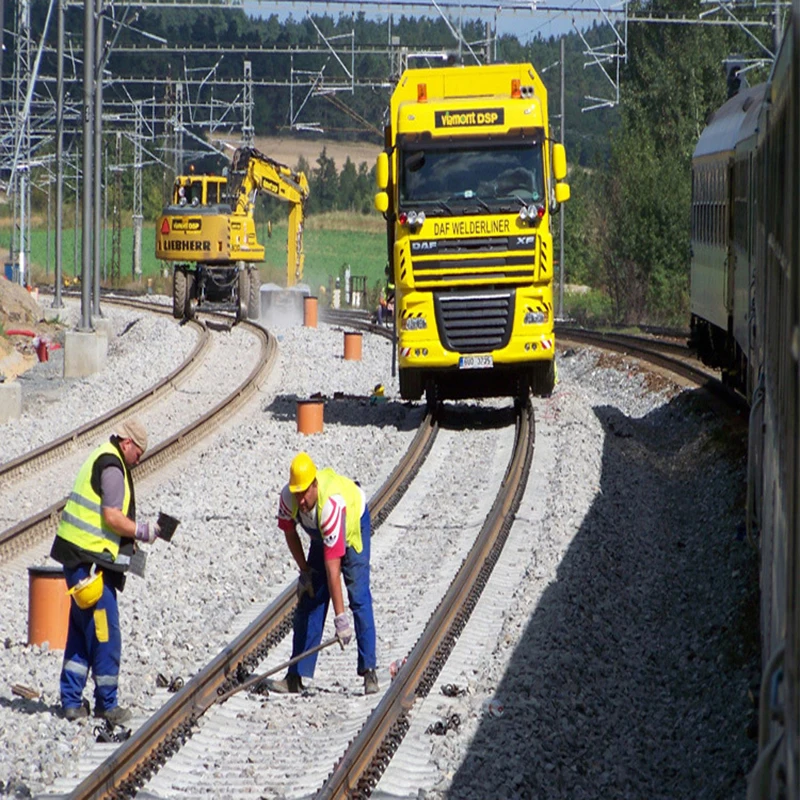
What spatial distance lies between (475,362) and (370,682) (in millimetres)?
10097

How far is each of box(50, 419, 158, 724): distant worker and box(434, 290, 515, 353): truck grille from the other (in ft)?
34.0

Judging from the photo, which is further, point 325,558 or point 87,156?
point 87,156

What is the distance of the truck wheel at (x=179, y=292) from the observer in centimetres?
3594

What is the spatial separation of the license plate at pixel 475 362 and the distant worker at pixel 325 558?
9.88m

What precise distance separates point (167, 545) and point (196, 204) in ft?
75.9

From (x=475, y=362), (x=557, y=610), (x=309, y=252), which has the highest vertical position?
(x=309, y=252)

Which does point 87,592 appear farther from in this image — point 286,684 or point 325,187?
point 325,187

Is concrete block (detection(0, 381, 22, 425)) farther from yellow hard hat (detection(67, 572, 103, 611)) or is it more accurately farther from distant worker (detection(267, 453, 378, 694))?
yellow hard hat (detection(67, 572, 103, 611))

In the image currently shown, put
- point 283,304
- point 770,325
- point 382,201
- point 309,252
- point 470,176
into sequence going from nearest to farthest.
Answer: point 770,325, point 382,201, point 470,176, point 283,304, point 309,252

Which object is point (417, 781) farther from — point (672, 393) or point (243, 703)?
point (672, 393)

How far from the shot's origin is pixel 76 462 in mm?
18125

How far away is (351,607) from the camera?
29.4ft

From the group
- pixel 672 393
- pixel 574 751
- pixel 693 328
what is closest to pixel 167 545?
pixel 574 751

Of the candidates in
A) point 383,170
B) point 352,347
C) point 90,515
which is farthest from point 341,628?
point 352,347
